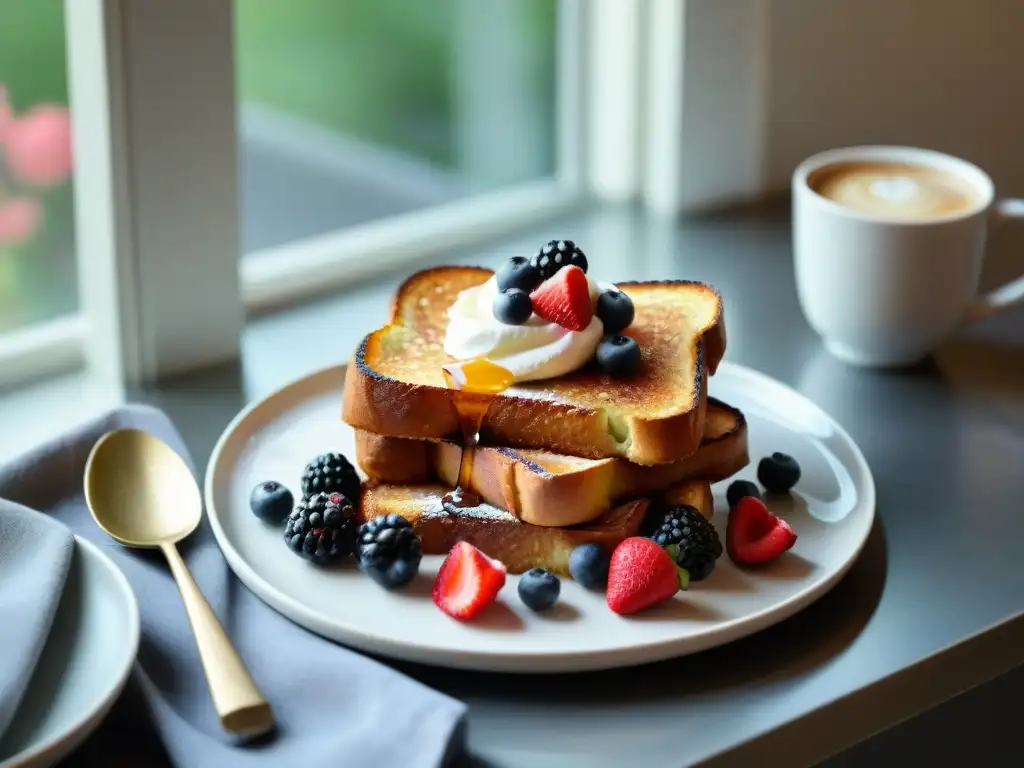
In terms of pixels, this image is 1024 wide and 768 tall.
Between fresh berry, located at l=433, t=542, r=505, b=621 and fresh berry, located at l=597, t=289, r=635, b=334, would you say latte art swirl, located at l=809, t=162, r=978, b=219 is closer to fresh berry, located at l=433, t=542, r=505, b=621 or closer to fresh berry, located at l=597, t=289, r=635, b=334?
fresh berry, located at l=597, t=289, r=635, b=334

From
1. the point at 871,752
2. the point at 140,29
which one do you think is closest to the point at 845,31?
the point at 140,29

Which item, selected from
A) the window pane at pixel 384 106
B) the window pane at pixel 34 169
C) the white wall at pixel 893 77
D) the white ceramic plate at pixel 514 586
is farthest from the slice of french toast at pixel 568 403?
the white wall at pixel 893 77

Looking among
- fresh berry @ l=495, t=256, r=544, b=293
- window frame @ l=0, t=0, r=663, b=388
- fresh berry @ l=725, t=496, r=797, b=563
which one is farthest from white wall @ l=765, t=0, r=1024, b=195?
fresh berry @ l=725, t=496, r=797, b=563

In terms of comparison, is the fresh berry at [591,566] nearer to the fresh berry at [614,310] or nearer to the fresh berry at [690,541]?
the fresh berry at [690,541]

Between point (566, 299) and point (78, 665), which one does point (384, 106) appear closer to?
point (566, 299)

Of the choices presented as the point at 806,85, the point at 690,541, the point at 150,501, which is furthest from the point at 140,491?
the point at 806,85

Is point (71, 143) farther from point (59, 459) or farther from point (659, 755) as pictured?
point (659, 755)
